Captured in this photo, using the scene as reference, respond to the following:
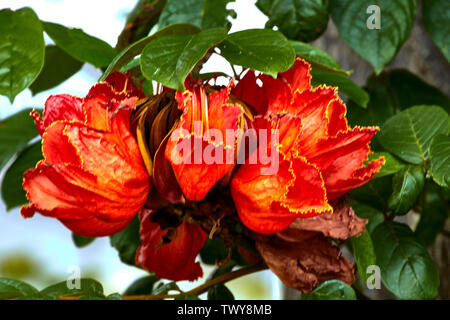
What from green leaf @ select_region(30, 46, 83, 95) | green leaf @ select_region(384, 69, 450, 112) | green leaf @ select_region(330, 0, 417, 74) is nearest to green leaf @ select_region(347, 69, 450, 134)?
green leaf @ select_region(384, 69, 450, 112)

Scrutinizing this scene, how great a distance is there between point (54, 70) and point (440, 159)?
0.40 metres

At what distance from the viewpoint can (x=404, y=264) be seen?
0.45m

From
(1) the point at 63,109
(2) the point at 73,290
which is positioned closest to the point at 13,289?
(2) the point at 73,290

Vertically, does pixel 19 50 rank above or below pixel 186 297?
above

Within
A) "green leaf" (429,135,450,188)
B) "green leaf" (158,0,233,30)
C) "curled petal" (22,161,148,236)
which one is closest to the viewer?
"curled petal" (22,161,148,236)

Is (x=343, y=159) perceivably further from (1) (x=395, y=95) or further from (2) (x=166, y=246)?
(1) (x=395, y=95)

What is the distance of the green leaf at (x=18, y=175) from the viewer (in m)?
0.56

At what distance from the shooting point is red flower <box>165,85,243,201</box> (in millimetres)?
305

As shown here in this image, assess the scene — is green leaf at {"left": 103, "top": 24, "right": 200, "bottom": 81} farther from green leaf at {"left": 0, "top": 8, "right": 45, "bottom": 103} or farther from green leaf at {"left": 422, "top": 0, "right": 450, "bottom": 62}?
green leaf at {"left": 422, "top": 0, "right": 450, "bottom": 62}

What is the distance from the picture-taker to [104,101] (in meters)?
0.33

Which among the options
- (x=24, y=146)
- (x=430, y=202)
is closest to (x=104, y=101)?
(x=24, y=146)

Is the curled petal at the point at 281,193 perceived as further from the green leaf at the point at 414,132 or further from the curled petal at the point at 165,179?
the green leaf at the point at 414,132

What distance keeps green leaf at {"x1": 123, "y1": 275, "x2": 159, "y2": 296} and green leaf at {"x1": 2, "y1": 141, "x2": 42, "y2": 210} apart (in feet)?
0.59
